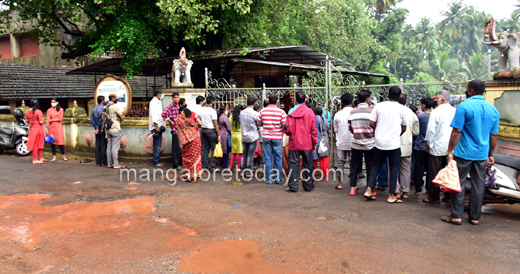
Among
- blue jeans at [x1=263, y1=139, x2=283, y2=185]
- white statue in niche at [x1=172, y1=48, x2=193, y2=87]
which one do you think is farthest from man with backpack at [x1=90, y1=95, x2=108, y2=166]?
blue jeans at [x1=263, y1=139, x2=283, y2=185]

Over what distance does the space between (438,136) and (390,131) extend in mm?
733

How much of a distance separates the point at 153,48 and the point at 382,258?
399 inches

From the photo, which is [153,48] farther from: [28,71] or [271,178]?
[28,71]

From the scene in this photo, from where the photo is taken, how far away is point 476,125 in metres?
4.73

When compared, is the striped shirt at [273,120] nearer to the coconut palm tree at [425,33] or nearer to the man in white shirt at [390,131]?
the man in white shirt at [390,131]

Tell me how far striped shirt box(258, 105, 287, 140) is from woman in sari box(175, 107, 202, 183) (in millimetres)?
1357

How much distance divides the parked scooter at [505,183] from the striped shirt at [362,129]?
176 centimetres

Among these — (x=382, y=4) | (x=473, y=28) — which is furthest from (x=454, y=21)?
(x=382, y=4)

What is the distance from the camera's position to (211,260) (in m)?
3.84

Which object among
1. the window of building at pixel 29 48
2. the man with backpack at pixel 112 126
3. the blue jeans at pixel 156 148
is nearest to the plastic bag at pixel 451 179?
the blue jeans at pixel 156 148

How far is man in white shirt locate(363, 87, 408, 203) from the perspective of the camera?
577 cm

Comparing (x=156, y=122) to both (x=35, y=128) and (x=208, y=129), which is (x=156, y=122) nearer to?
(x=208, y=129)

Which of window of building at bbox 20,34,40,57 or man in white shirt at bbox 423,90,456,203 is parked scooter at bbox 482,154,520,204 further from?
window of building at bbox 20,34,40,57

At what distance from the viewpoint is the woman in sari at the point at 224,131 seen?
28.7ft
